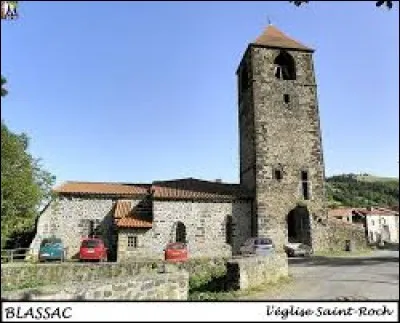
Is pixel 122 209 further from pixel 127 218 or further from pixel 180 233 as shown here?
pixel 180 233

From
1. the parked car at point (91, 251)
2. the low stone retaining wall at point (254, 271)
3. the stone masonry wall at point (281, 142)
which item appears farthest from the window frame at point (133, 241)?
the low stone retaining wall at point (254, 271)

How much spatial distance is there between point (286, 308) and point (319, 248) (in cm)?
2366

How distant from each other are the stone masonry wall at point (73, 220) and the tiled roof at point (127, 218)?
820 mm

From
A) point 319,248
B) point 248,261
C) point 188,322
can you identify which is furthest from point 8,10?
point 319,248

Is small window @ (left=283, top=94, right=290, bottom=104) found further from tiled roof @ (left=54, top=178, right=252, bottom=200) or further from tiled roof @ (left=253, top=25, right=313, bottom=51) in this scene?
tiled roof @ (left=54, top=178, right=252, bottom=200)

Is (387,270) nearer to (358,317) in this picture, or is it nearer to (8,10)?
(358,317)

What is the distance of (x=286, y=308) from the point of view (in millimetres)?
8477

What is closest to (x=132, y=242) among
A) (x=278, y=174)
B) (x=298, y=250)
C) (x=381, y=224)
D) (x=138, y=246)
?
(x=138, y=246)

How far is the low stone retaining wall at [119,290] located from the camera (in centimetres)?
856

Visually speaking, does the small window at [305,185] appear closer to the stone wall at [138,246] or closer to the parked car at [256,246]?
the parked car at [256,246]

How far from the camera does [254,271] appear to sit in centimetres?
1559

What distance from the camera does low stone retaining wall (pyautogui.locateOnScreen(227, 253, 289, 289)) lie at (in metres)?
14.9

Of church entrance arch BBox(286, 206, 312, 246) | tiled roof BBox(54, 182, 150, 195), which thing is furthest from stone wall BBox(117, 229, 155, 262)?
church entrance arch BBox(286, 206, 312, 246)

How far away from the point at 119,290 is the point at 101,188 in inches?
910
